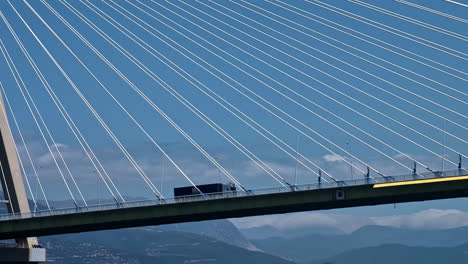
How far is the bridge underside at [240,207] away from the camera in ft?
261

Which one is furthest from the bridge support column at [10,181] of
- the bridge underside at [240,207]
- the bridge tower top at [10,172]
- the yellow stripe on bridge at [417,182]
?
the yellow stripe on bridge at [417,182]

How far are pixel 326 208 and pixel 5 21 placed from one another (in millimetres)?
33080

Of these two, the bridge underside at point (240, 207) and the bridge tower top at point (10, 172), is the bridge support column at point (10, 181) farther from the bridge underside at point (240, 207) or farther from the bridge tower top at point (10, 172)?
the bridge underside at point (240, 207)

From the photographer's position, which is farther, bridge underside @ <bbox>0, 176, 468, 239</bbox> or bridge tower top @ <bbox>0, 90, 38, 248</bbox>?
bridge tower top @ <bbox>0, 90, 38, 248</bbox>

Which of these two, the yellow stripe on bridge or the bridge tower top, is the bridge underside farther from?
the bridge tower top

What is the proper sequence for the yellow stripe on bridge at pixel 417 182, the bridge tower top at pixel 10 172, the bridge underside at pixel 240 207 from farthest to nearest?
the bridge tower top at pixel 10 172
the bridge underside at pixel 240 207
the yellow stripe on bridge at pixel 417 182

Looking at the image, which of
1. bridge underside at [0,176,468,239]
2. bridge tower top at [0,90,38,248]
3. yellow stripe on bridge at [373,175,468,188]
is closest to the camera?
yellow stripe on bridge at [373,175,468,188]

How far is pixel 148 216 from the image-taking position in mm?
89438

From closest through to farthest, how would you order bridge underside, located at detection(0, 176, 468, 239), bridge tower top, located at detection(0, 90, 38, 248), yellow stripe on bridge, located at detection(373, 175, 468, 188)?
yellow stripe on bridge, located at detection(373, 175, 468, 188) → bridge underside, located at detection(0, 176, 468, 239) → bridge tower top, located at detection(0, 90, 38, 248)

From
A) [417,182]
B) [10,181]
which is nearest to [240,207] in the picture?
[417,182]

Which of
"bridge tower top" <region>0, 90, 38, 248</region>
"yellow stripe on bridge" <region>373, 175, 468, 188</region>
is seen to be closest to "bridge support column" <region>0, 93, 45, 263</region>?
"bridge tower top" <region>0, 90, 38, 248</region>

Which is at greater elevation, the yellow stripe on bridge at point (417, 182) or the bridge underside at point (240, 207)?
the yellow stripe on bridge at point (417, 182)

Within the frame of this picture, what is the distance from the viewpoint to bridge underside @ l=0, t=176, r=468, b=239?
261 feet

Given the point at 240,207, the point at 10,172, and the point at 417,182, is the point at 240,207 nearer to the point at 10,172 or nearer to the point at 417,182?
the point at 417,182
